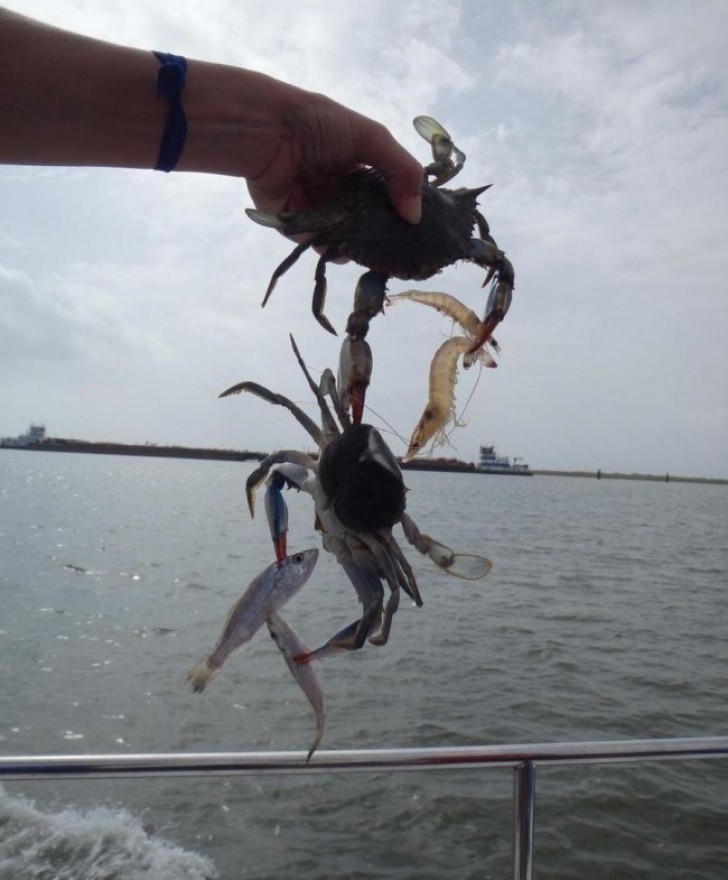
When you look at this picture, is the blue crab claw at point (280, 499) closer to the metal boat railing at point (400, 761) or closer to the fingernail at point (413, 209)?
the fingernail at point (413, 209)

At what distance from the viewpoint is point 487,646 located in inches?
612

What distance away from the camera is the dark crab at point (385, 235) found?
6.66 ft

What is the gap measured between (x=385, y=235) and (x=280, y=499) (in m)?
0.79

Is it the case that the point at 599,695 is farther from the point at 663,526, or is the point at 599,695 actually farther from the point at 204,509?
the point at 204,509

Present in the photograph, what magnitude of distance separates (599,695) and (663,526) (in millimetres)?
39586

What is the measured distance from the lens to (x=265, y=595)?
2078mm

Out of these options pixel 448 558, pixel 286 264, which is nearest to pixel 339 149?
pixel 286 264

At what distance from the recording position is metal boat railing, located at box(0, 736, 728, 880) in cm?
264

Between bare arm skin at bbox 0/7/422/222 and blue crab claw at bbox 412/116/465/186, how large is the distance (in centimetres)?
65

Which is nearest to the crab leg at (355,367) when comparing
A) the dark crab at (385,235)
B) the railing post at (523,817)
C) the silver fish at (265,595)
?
the dark crab at (385,235)

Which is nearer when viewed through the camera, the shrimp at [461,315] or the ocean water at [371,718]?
the shrimp at [461,315]

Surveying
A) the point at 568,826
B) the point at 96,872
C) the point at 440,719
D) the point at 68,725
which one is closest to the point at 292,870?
the point at 96,872

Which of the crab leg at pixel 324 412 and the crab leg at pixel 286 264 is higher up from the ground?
the crab leg at pixel 286 264

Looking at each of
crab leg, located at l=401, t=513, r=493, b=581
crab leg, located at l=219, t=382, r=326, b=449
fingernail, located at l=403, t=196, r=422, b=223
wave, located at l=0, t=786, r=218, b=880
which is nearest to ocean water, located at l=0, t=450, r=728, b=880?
wave, located at l=0, t=786, r=218, b=880
